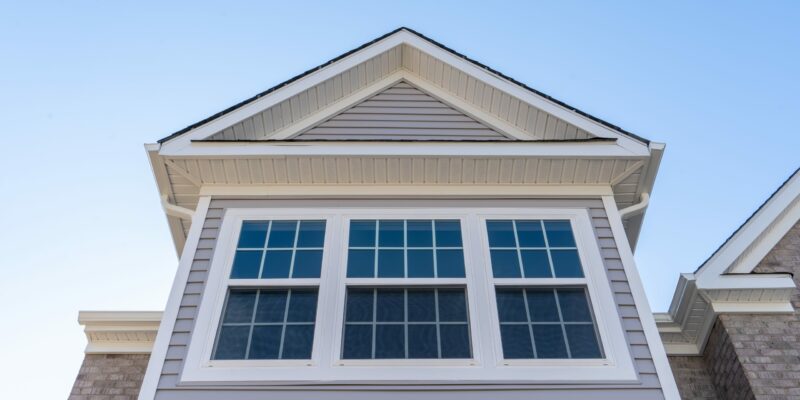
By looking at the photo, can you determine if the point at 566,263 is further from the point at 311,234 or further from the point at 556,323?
the point at 311,234

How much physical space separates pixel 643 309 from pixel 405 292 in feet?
6.99

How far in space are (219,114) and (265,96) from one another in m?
0.60

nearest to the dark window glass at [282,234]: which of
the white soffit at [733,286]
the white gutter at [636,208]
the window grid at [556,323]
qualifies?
the window grid at [556,323]

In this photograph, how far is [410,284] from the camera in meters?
6.29

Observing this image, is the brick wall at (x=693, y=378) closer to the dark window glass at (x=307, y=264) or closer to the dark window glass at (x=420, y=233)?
the dark window glass at (x=420, y=233)

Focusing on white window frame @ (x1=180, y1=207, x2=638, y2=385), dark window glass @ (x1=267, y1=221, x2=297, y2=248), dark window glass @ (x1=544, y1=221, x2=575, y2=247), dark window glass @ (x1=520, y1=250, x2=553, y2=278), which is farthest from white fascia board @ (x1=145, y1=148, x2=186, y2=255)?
dark window glass @ (x1=544, y1=221, x2=575, y2=247)

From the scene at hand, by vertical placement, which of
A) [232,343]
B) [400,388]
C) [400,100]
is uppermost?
[400,100]

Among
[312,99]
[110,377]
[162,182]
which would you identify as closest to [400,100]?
[312,99]

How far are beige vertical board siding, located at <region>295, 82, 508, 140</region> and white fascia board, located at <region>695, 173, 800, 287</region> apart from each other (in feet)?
8.93

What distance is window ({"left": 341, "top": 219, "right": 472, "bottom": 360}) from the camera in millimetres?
5773

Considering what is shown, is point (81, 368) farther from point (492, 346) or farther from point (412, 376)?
point (492, 346)

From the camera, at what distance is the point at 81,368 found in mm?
7266

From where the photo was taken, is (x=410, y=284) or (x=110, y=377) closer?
(x=410, y=284)

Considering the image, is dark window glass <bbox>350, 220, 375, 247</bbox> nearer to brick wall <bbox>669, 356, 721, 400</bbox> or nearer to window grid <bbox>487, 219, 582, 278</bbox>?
window grid <bbox>487, 219, 582, 278</bbox>
